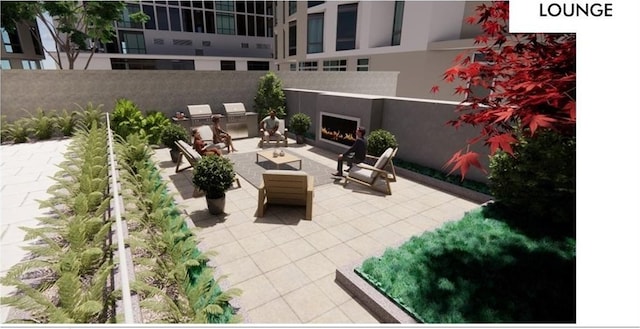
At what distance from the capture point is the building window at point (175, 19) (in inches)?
1460

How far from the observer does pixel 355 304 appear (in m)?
4.43

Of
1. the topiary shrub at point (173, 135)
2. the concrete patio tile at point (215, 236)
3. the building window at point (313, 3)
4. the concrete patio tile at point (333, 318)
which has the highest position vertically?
the building window at point (313, 3)

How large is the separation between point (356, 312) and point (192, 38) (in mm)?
43091

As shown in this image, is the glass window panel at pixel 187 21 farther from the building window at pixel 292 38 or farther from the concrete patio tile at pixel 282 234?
the concrete patio tile at pixel 282 234

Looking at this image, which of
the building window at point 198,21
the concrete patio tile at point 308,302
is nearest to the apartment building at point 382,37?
the building window at point 198,21

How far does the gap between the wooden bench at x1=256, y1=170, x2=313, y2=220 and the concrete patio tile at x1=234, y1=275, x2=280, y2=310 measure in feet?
7.65

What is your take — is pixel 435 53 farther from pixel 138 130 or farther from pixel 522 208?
pixel 138 130

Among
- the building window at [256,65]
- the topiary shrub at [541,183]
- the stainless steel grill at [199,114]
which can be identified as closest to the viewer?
the topiary shrub at [541,183]

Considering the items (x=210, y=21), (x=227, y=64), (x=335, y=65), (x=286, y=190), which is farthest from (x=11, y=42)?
(x=286, y=190)

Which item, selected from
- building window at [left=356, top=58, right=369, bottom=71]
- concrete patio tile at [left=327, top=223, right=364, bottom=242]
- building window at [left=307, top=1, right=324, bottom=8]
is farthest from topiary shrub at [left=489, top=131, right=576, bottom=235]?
building window at [left=307, top=1, right=324, bottom=8]

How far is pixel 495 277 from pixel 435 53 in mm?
22383

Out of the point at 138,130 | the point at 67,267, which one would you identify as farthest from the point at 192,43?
the point at 67,267

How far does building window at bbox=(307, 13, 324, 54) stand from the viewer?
1312 inches

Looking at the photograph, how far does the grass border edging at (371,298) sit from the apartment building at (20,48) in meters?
38.9
